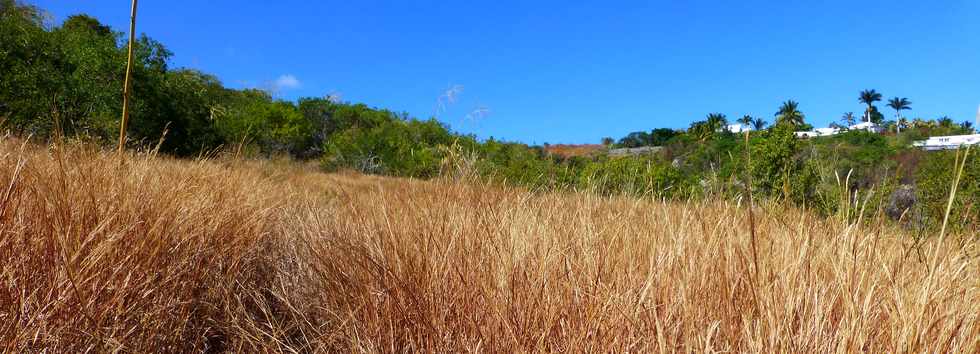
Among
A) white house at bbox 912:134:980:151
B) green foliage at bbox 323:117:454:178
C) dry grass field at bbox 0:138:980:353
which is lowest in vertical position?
dry grass field at bbox 0:138:980:353

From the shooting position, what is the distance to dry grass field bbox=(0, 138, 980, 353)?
1.07 m

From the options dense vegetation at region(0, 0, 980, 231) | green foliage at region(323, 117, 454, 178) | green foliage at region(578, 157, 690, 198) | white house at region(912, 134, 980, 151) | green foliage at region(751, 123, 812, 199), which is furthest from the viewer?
green foliage at region(323, 117, 454, 178)

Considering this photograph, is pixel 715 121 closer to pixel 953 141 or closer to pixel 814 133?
pixel 814 133

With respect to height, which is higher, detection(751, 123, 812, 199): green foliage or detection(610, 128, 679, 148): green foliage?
detection(610, 128, 679, 148): green foliage

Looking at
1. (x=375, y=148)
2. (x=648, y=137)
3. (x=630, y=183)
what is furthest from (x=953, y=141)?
(x=648, y=137)

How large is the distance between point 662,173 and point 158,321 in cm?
1746

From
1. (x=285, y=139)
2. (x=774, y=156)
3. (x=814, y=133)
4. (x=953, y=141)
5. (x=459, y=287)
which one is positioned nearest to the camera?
(x=459, y=287)

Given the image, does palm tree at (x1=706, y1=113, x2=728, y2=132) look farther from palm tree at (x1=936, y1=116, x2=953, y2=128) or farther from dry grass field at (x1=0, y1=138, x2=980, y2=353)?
dry grass field at (x1=0, y1=138, x2=980, y2=353)

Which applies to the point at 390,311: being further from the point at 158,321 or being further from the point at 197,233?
the point at 197,233

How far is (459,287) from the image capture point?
149cm

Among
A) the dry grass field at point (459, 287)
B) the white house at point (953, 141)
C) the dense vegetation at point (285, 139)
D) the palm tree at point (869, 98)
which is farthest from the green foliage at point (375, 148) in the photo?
the palm tree at point (869, 98)

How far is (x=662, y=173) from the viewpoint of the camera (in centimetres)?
1736

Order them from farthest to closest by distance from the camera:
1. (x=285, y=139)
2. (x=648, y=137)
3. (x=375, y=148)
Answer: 1. (x=648, y=137)
2. (x=285, y=139)
3. (x=375, y=148)

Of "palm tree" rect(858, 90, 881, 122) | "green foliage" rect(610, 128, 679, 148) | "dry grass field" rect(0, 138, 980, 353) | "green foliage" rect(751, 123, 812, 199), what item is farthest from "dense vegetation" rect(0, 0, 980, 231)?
"palm tree" rect(858, 90, 881, 122)
